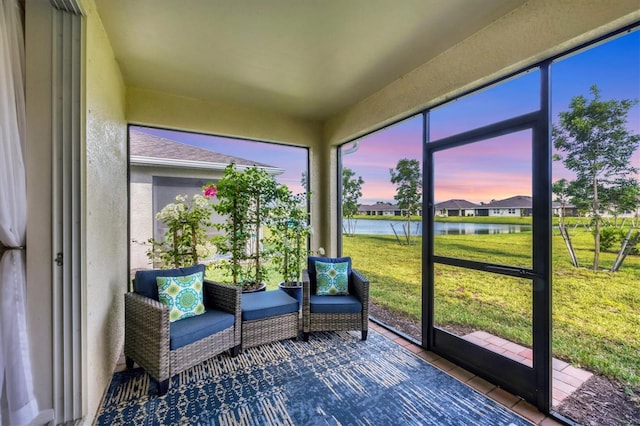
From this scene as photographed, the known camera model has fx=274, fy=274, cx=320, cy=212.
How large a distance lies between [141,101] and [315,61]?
2048mm

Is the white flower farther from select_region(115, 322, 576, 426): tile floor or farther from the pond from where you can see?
the pond

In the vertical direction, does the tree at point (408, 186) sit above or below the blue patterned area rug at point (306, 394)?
above

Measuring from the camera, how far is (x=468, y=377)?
2.26m

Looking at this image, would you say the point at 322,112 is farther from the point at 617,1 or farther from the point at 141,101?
the point at 617,1

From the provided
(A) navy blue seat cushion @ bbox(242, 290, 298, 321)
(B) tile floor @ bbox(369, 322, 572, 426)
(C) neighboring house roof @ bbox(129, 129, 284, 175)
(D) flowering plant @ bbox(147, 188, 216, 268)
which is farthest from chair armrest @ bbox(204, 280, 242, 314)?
(B) tile floor @ bbox(369, 322, 572, 426)

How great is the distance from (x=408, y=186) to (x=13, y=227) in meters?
3.13

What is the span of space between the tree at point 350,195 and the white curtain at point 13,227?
3279mm

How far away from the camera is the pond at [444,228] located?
222cm

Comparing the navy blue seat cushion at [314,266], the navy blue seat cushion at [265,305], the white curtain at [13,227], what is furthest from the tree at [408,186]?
the white curtain at [13,227]

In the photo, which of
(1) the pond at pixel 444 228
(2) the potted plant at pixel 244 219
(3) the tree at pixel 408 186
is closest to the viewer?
(1) the pond at pixel 444 228

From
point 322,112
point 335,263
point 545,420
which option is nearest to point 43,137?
point 335,263

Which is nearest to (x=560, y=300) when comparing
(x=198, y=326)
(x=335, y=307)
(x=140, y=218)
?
(x=335, y=307)

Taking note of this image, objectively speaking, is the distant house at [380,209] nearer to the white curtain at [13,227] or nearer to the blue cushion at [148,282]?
the blue cushion at [148,282]

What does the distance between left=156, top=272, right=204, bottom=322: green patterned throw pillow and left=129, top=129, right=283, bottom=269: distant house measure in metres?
1.23
